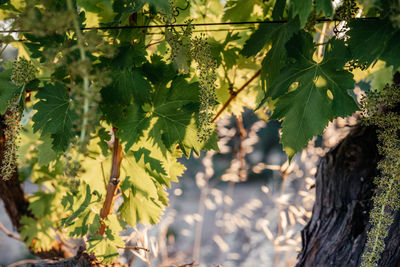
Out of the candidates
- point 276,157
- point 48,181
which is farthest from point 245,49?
point 276,157

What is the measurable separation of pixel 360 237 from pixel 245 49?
23.6 inches

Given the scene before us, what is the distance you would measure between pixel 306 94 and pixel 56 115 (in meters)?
0.55

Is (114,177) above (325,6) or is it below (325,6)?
below

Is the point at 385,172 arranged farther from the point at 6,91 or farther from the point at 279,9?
the point at 6,91

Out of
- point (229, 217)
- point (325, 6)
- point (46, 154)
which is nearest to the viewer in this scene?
point (325, 6)

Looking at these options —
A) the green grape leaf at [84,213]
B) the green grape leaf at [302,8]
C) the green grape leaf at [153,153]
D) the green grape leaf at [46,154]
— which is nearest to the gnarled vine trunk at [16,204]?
the green grape leaf at [46,154]

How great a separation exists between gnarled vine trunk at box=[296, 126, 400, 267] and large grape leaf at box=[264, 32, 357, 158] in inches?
13.3

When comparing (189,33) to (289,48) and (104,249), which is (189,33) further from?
(104,249)

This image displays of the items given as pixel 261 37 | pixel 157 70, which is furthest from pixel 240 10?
A: pixel 157 70

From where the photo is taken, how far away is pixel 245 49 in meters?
0.85

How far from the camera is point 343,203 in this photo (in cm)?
101

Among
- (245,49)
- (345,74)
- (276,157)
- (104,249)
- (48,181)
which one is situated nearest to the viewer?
(345,74)

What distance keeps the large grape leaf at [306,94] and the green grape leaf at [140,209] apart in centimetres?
44

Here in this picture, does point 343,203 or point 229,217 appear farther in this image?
point 229,217
